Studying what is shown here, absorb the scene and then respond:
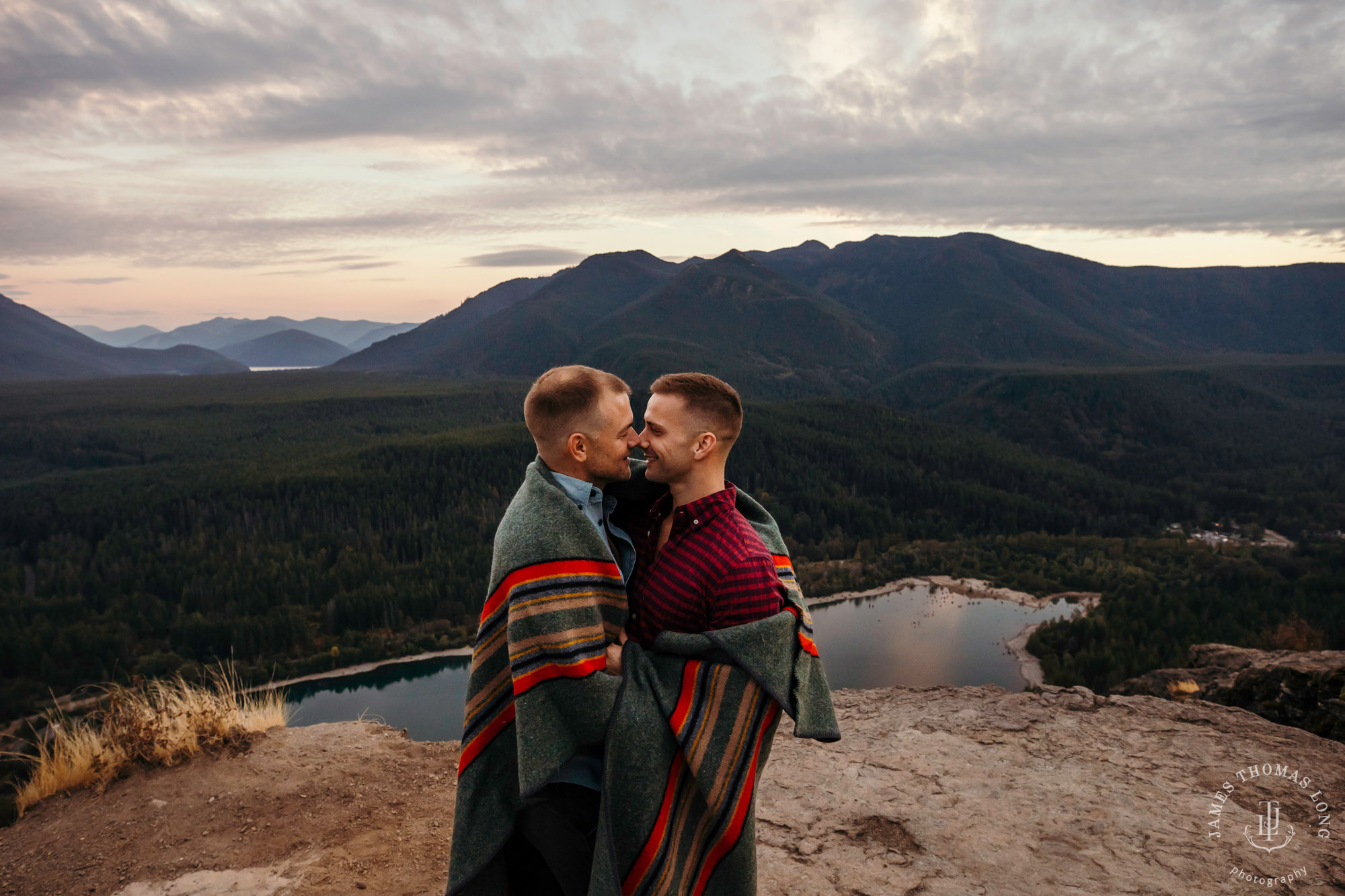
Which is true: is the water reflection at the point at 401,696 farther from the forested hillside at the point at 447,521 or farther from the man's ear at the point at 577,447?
the man's ear at the point at 577,447

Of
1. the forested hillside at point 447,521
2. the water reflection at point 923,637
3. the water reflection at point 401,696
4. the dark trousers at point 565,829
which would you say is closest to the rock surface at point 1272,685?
the dark trousers at point 565,829

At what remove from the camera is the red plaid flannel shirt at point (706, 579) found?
10.9 feet

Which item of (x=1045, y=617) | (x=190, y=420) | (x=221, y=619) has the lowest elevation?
(x=1045, y=617)

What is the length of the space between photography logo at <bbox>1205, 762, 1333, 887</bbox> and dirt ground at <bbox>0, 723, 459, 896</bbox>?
6.41 metres

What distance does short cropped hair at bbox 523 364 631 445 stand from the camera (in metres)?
3.64

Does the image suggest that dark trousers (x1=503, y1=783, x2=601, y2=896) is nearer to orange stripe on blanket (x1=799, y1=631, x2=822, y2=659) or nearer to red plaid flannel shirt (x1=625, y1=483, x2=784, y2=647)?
red plaid flannel shirt (x1=625, y1=483, x2=784, y2=647)

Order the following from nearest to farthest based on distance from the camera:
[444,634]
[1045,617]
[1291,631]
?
[1291,631] < [444,634] < [1045,617]

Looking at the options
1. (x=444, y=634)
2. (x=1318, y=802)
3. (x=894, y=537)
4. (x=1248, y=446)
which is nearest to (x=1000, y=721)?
(x=1318, y=802)

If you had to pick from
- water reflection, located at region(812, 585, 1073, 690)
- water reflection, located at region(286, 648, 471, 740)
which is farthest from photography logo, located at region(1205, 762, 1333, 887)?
water reflection, located at region(812, 585, 1073, 690)

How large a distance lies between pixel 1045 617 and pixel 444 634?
59921mm

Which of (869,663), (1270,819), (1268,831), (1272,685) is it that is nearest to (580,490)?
(1268,831)

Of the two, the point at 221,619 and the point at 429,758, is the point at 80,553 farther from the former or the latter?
the point at 429,758

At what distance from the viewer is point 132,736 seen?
306 inches

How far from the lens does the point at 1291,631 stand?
158ft
